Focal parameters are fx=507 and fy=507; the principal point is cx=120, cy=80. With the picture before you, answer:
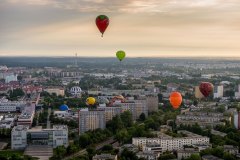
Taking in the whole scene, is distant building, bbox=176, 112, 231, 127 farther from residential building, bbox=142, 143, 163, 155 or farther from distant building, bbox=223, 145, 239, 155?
distant building, bbox=223, 145, 239, 155

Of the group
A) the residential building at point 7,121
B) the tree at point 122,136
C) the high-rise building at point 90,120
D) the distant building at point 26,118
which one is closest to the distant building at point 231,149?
the tree at point 122,136

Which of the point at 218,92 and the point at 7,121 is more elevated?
the point at 218,92

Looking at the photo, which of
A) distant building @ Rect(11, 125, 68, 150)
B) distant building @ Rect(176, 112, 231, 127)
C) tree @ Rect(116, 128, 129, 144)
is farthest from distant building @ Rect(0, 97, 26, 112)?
tree @ Rect(116, 128, 129, 144)

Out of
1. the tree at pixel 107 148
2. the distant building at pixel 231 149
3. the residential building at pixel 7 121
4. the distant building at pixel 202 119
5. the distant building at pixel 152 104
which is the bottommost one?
the tree at pixel 107 148

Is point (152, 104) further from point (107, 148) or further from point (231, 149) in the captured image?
point (231, 149)

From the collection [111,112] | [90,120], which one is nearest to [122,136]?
[90,120]

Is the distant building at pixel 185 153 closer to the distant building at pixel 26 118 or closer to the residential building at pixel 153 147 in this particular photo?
the residential building at pixel 153 147

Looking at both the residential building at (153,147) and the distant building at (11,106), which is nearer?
the residential building at (153,147)
